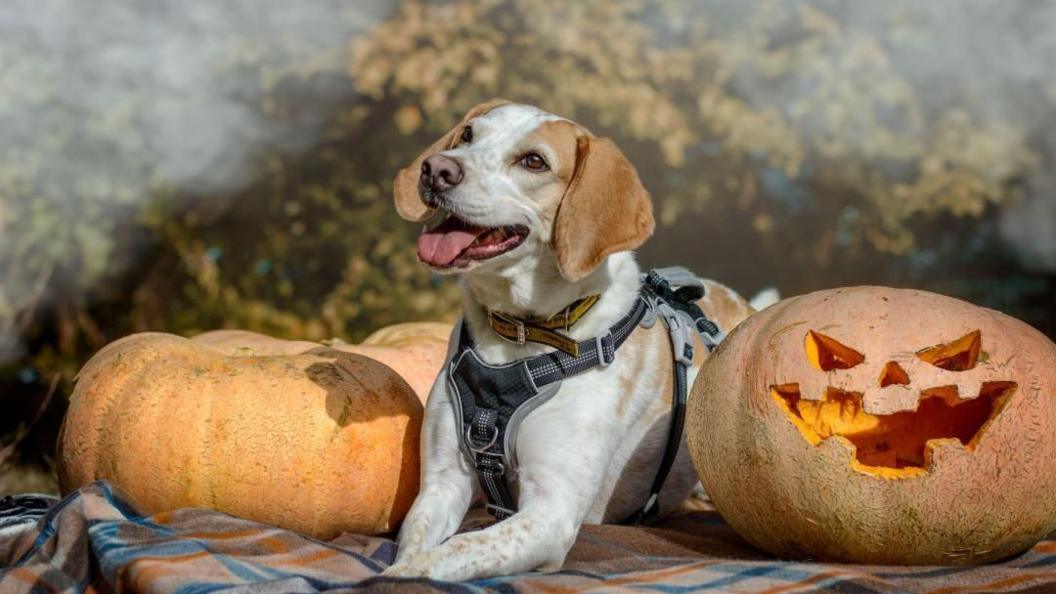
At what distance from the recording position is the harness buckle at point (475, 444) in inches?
122

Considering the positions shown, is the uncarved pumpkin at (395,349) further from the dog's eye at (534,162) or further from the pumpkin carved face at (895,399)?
the pumpkin carved face at (895,399)

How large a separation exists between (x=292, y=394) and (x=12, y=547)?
86cm

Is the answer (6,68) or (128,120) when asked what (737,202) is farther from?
(6,68)

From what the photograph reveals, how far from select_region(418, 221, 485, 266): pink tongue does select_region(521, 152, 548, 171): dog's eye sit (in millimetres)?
259

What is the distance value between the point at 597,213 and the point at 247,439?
1230 millimetres

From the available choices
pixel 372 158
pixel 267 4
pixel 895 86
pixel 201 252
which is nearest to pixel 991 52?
pixel 895 86

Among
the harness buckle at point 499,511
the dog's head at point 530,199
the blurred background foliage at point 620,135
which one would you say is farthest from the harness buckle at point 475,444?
the blurred background foliage at point 620,135

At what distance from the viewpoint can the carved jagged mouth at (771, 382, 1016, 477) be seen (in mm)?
2646

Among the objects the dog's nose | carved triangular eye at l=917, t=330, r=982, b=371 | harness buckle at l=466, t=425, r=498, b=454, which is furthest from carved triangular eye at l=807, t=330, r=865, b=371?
the dog's nose

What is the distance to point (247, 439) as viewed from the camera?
3.29 meters

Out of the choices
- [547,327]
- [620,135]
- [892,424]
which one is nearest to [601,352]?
[547,327]

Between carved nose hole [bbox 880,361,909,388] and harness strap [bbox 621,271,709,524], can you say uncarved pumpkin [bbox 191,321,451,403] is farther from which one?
carved nose hole [bbox 880,361,909,388]

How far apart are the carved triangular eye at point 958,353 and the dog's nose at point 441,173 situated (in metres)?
1.30

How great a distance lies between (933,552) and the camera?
8.72 feet
